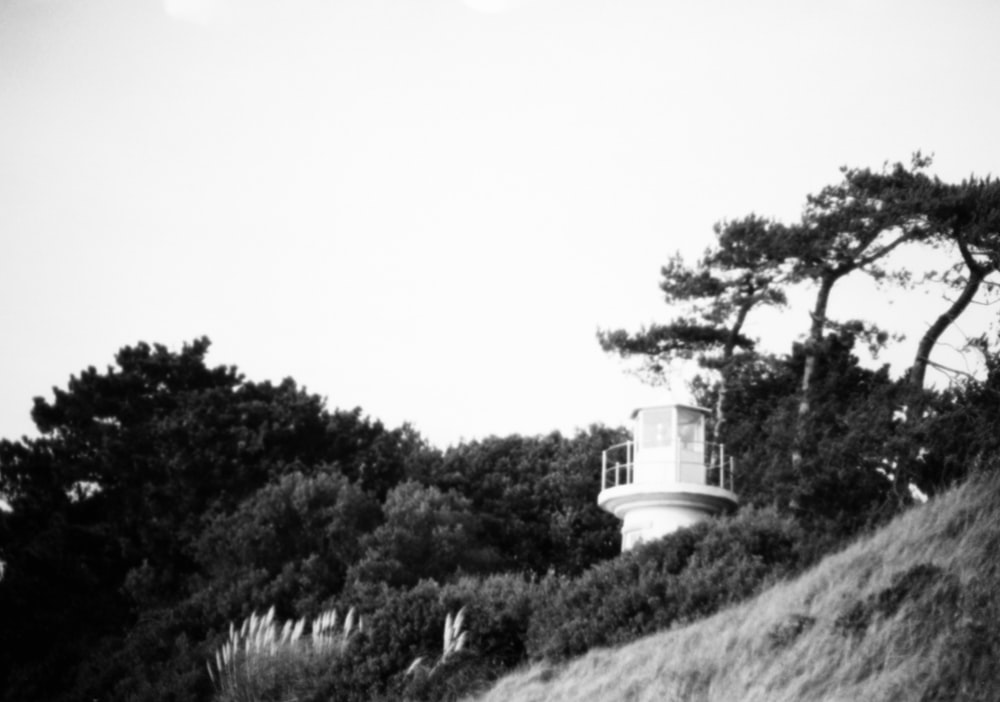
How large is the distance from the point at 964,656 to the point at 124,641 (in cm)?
2053

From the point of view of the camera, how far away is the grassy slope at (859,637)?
12.2 m

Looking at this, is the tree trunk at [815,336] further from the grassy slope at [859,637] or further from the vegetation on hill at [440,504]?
the grassy slope at [859,637]

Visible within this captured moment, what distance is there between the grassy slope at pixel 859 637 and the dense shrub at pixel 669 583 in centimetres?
72

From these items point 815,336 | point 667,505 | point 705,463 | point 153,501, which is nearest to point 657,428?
point 705,463

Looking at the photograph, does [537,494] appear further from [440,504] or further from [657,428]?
[657,428]

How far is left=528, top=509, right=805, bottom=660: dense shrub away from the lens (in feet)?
56.7

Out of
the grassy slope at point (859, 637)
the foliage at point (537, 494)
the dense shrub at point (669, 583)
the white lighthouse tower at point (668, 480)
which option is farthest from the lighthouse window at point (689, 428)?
the foliage at point (537, 494)

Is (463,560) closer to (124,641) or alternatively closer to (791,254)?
(124,641)

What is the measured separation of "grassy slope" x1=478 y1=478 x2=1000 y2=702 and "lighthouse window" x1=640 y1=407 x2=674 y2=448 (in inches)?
224

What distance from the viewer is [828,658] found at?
518 inches

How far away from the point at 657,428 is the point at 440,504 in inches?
293

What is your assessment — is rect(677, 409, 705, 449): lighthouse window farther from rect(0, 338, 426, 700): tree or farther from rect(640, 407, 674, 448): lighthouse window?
rect(0, 338, 426, 700): tree

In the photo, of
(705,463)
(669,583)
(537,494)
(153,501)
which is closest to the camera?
(669,583)

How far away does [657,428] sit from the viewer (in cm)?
2202
